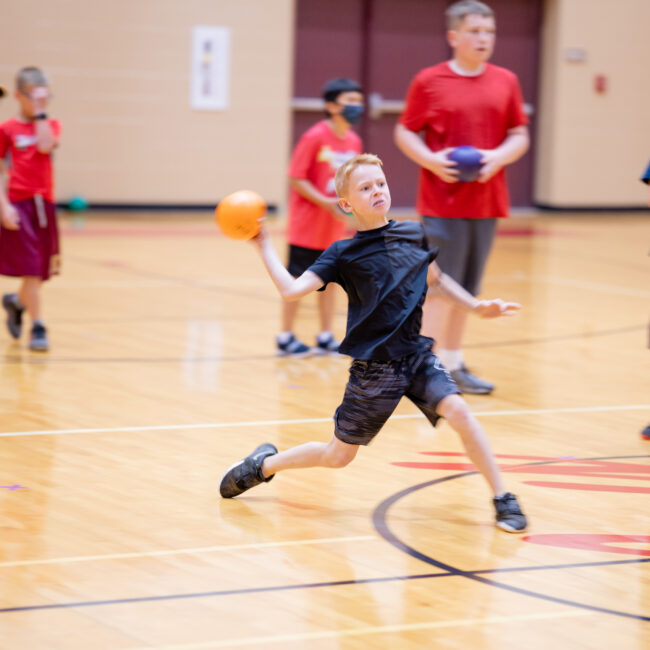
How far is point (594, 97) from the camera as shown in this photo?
676 inches

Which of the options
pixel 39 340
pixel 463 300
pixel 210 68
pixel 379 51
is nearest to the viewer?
pixel 463 300

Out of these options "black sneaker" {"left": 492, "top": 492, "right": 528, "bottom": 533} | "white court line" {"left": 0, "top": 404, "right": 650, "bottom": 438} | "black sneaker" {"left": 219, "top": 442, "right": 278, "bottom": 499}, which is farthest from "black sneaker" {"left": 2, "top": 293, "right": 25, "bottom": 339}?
"black sneaker" {"left": 492, "top": 492, "right": 528, "bottom": 533}

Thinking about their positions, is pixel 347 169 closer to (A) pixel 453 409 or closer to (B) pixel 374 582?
(A) pixel 453 409

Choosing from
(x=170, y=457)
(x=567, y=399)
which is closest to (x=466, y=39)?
(x=567, y=399)

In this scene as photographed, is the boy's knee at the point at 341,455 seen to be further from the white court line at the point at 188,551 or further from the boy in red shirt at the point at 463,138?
the boy in red shirt at the point at 463,138

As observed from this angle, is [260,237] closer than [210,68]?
Yes

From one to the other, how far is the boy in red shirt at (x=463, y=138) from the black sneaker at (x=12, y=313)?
2.53 metres

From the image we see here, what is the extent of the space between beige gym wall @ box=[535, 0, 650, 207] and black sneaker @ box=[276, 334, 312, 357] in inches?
435

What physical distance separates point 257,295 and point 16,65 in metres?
6.64

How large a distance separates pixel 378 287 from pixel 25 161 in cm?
360

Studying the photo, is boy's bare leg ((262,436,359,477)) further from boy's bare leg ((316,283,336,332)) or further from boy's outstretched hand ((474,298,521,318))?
boy's bare leg ((316,283,336,332))

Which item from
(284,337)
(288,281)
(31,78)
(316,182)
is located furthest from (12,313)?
(288,281)

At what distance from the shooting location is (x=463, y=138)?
5863mm

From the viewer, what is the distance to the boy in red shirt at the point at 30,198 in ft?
21.9
